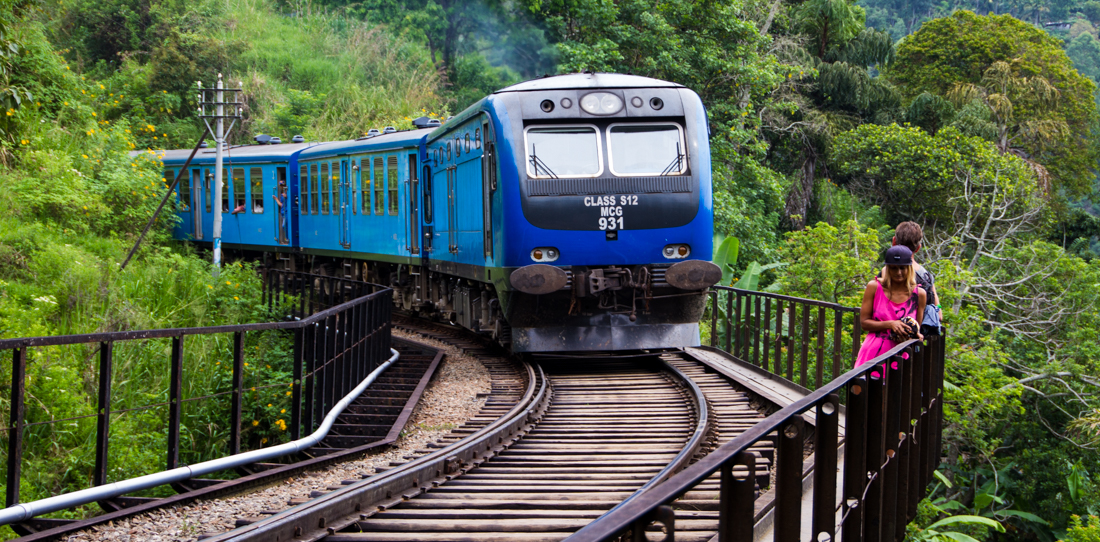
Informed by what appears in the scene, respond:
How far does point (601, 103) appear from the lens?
1082cm

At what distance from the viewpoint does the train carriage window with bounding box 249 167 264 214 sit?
859 inches

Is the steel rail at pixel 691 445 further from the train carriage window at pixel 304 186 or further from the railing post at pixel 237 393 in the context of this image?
the train carriage window at pixel 304 186

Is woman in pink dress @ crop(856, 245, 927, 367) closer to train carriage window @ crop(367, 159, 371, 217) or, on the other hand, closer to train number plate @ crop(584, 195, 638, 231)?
train number plate @ crop(584, 195, 638, 231)

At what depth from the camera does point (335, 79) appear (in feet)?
130

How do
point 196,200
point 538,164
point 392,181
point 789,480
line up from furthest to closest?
point 196,200, point 392,181, point 538,164, point 789,480

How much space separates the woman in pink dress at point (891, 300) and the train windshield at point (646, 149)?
442 cm

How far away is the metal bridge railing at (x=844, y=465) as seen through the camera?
2.10 metres

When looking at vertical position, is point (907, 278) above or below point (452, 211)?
below

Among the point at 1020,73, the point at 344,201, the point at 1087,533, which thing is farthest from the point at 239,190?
the point at 1020,73

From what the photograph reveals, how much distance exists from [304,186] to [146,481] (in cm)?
1508

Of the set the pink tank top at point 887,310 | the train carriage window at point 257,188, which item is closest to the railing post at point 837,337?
the pink tank top at point 887,310

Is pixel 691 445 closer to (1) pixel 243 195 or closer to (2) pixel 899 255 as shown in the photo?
(2) pixel 899 255

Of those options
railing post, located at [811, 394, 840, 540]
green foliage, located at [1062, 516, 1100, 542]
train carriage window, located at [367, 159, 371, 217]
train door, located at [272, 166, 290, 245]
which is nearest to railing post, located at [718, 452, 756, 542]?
railing post, located at [811, 394, 840, 540]

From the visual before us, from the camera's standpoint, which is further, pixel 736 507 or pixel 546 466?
pixel 546 466
